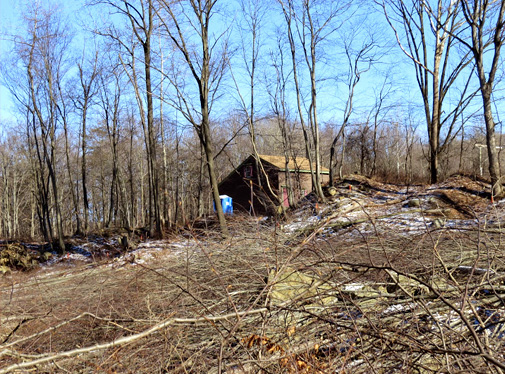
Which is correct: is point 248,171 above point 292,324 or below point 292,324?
above

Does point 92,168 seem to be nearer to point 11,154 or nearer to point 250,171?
point 11,154

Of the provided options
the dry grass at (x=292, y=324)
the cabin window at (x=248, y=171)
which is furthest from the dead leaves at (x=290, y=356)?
the cabin window at (x=248, y=171)

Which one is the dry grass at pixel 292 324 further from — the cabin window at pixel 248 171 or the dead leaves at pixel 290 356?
the cabin window at pixel 248 171

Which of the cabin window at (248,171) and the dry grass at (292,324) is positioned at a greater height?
the cabin window at (248,171)

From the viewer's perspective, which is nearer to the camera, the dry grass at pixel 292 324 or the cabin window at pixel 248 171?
the dry grass at pixel 292 324

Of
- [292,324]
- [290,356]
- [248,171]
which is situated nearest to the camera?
[290,356]

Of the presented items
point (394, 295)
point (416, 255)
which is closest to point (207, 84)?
point (416, 255)

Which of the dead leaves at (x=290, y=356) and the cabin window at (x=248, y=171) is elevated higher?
the cabin window at (x=248, y=171)

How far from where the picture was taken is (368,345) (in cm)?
302

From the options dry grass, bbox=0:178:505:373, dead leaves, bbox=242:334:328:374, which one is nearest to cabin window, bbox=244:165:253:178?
dry grass, bbox=0:178:505:373

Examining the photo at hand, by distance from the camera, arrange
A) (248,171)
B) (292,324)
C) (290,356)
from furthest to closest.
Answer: (248,171)
(292,324)
(290,356)

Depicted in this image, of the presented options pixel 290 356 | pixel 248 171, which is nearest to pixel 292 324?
pixel 290 356

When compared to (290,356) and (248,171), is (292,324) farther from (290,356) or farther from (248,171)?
(248,171)

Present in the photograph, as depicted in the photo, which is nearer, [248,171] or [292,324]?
[292,324]
